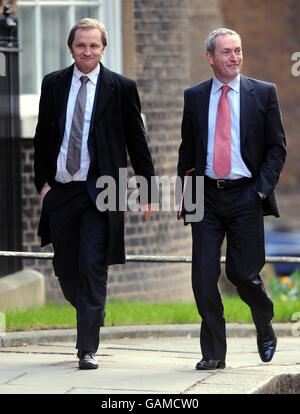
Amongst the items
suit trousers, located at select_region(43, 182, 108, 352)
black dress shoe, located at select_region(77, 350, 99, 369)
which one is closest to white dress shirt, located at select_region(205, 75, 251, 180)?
suit trousers, located at select_region(43, 182, 108, 352)

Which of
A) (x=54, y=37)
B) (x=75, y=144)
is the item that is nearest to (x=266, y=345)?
(x=75, y=144)

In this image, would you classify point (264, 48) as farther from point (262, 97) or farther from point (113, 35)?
point (262, 97)

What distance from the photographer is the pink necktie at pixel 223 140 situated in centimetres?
721

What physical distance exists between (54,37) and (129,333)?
448cm

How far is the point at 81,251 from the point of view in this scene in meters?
7.33

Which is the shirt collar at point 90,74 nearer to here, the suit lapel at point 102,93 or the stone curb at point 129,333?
the suit lapel at point 102,93

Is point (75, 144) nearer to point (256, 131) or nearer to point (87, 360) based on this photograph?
point (256, 131)

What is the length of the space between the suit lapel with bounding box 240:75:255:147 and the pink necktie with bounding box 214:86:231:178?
0.25 ft

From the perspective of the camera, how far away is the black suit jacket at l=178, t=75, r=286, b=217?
725 cm

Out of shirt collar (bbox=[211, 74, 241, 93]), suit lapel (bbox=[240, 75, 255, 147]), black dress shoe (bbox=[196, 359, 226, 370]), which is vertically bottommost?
black dress shoe (bbox=[196, 359, 226, 370])

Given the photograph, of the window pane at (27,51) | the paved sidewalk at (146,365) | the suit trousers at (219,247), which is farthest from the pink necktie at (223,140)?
the window pane at (27,51)

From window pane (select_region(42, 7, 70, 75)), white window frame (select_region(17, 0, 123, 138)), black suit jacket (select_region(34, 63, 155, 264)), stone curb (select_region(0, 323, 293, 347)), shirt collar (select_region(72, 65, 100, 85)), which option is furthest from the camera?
window pane (select_region(42, 7, 70, 75))

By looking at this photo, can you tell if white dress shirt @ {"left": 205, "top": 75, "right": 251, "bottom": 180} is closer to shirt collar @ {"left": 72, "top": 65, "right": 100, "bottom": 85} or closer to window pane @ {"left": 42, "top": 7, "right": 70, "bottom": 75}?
shirt collar @ {"left": 72, "top": 65, "right": 100, "bottom": 85}

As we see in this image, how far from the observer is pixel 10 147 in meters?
11.5
